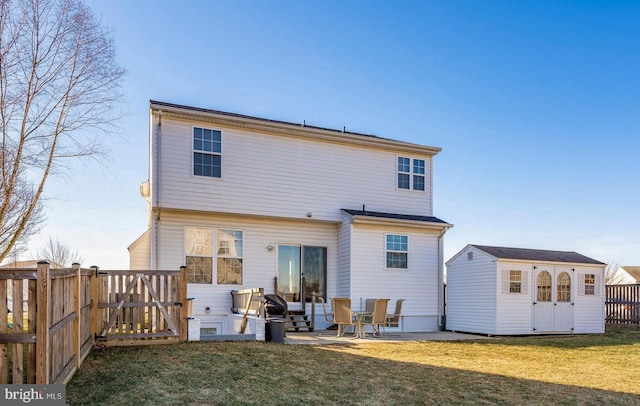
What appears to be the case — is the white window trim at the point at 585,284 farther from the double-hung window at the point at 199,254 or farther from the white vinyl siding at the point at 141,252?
the white vinyl siding at the point at 141,252

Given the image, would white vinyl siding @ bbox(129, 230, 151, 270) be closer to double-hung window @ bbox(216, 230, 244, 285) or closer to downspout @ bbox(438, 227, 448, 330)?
double-hung window @ bbox(216, 230, 244, 285)

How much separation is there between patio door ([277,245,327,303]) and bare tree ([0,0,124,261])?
6.15 metres

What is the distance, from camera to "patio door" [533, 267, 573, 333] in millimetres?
14953

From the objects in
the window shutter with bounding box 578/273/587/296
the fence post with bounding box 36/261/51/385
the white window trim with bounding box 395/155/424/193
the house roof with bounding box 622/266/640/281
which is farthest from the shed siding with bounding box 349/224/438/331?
the house roof with bounding box 622/266/640/281

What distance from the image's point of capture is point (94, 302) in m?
8.22

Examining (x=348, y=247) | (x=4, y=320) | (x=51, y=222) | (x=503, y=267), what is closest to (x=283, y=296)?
(x=348, y=247)

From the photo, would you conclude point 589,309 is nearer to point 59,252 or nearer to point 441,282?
point 441,282

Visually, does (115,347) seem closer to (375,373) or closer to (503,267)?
(375,373)

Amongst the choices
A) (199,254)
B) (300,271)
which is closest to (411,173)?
(300,271)

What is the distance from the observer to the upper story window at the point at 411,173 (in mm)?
16408

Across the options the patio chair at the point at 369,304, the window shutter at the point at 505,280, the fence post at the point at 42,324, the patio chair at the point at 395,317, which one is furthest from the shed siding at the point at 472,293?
the fence post at the point at 42,324

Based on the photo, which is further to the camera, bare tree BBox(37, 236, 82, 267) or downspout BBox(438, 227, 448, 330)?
bare tree BBox(37, 236, 82, 267)

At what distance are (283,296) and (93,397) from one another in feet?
31.6

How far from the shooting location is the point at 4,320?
454cm
